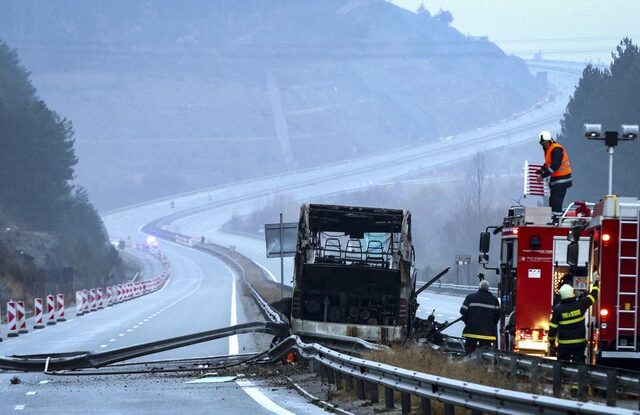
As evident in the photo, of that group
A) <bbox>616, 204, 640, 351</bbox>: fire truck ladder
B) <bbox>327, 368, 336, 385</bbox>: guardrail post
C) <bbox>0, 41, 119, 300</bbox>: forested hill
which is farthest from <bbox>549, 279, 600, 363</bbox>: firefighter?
<bbox>0, 41, 119, 300</bbox>: forested hill

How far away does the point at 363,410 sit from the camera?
15.9 metres

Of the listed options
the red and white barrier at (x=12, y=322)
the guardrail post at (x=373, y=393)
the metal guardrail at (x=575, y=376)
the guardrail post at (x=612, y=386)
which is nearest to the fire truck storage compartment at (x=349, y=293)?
the metal guardrail at (x=575, y=376)

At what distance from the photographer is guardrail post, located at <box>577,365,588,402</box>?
46.5ft

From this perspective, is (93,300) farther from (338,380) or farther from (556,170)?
(338,380)

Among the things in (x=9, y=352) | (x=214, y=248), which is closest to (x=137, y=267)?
(x=214, y=248)

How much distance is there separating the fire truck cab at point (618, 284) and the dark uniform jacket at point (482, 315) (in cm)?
350

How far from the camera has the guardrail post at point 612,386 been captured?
13430mm

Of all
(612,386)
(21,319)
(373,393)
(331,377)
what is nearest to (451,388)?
(612,386)

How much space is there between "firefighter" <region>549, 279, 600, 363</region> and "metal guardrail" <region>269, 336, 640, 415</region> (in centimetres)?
237

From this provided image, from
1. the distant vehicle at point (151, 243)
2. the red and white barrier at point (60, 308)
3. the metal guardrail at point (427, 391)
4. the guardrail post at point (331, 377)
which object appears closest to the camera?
the metal guardrail at point (427, 391)

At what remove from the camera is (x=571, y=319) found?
55.0ft

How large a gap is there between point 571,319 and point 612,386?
3287 millimetres

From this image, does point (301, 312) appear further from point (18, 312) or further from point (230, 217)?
point (230, 217)

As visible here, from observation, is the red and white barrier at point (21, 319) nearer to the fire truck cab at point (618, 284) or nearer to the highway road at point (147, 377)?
the highway road at point (147, 377)
